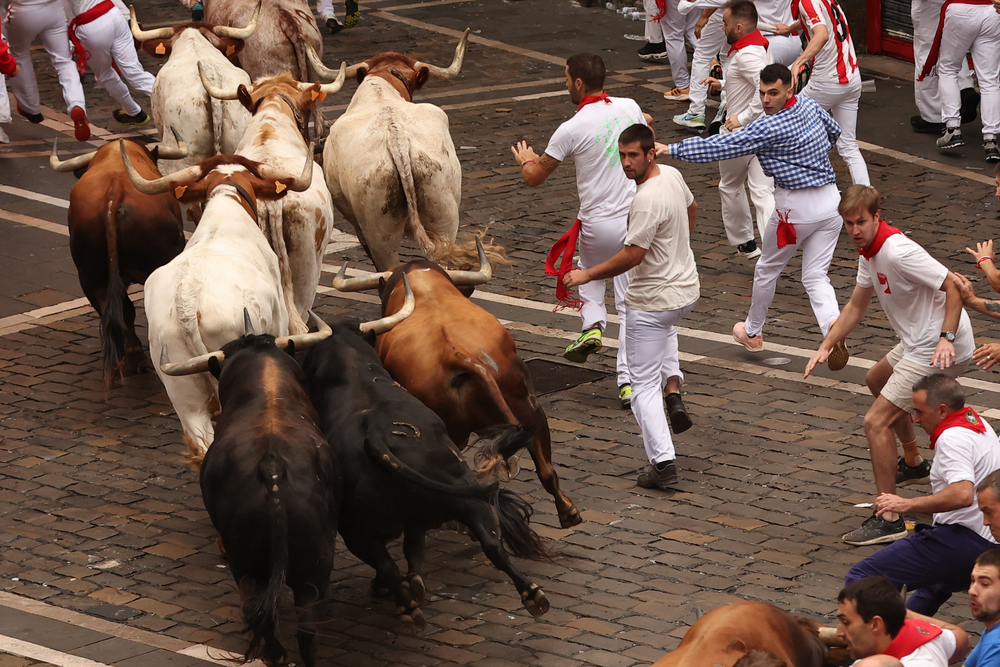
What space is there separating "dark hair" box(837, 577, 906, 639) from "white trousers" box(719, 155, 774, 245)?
20.7 feet

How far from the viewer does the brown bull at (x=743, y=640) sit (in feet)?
16.5

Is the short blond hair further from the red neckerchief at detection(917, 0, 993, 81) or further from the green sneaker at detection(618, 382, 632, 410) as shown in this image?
the red neckerchief at detection(917, 0, 993, 81)

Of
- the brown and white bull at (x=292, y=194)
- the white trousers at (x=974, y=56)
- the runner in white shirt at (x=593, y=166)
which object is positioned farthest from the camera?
the white trousers at (x=974, y=56)

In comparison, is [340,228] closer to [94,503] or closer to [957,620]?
[94,503]

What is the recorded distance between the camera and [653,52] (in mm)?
→ 18375

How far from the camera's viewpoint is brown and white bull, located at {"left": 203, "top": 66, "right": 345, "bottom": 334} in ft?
29.4

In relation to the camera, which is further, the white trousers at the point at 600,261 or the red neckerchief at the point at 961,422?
the white trousers at the point at 600,261

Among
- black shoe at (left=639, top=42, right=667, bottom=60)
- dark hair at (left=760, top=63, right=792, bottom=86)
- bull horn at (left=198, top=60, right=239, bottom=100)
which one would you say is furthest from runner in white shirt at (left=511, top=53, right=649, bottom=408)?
black shoe at (left=639, top=42, right=667, bottom=60)

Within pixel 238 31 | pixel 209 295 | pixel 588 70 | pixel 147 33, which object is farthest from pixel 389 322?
pixel 147 33

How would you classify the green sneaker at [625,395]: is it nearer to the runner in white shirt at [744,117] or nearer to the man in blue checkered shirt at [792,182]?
the man in blue checkered shirt at [792,182]

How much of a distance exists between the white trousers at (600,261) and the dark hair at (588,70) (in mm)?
1010

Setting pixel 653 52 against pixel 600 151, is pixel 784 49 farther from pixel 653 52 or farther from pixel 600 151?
pixel 600 151

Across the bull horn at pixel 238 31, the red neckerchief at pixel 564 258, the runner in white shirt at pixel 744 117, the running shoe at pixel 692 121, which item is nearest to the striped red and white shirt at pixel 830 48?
the runner in white shirt at pixel 744 117

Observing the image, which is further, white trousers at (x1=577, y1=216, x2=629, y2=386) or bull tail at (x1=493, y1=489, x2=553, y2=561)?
white trousers at (x1=577, y1=216, x2=629, y2=386)
